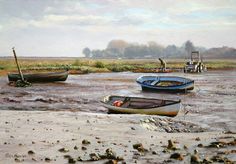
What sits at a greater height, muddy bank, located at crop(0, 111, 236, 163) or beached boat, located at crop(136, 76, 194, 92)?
muddy bank, located at crop(0, 111, 236, 163)

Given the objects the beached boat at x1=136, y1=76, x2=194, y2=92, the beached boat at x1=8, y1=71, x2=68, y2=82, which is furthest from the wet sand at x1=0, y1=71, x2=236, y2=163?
the beached boat at x1=8, y1=71, x2=68, y2=82

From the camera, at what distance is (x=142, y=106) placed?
20766 millimetres

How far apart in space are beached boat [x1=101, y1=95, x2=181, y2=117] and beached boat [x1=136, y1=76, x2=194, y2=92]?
14.0 meters

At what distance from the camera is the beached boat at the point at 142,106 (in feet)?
63.9

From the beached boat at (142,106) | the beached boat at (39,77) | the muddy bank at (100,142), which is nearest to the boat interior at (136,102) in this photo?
the beached boat at (142,106)

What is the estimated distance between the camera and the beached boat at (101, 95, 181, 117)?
766 inches

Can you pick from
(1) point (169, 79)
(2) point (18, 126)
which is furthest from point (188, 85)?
(2) point (18, 126)

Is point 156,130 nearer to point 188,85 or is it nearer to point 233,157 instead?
point 233,157

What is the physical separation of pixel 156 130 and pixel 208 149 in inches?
164

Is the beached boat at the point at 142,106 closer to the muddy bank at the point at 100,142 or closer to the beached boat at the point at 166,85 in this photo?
the muddy bank at the point at 100,142

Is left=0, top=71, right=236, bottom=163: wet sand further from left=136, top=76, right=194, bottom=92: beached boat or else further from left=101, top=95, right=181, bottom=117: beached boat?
left=136, top=76, right=194, bottom=92: beached boat

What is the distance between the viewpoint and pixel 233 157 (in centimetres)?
1059

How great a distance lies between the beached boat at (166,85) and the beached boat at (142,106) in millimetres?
13991

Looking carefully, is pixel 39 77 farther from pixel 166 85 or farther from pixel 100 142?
pixel 100 142
